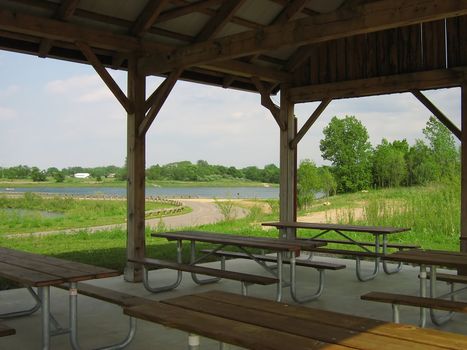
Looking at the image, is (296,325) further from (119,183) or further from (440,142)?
(119,183)

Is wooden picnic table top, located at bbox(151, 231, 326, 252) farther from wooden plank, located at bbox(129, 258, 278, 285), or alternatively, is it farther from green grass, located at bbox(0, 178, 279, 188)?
green grass, located at bbox(0, 178, 279, 188)

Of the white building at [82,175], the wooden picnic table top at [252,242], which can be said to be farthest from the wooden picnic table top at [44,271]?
the white building at [82,175]

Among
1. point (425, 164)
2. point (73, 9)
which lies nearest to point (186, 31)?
point (73, 9)

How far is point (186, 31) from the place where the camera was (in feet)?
20.6

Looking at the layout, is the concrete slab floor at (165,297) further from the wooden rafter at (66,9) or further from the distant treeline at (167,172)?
the distant treeline at (167,172)

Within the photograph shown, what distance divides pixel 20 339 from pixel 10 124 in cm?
5330

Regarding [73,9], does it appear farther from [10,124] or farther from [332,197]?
[10,124]

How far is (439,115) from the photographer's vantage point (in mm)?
6500

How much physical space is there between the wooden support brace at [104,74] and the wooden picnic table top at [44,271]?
2.13 metres

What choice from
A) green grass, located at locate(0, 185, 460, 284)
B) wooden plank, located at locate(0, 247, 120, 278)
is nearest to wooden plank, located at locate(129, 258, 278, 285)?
wooden plank, located at locate(0, 247, 120, 278)

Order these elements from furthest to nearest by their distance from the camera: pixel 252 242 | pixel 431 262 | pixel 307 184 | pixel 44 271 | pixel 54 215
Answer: pixel 54 215
pixel 307 184
pixel 252 242
pixel 431 262
pixel 44 271

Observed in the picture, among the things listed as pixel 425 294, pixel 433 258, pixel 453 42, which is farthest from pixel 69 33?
pixel 453 42

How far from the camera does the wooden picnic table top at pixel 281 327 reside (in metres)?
1.69

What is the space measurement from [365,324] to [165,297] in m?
3.50
